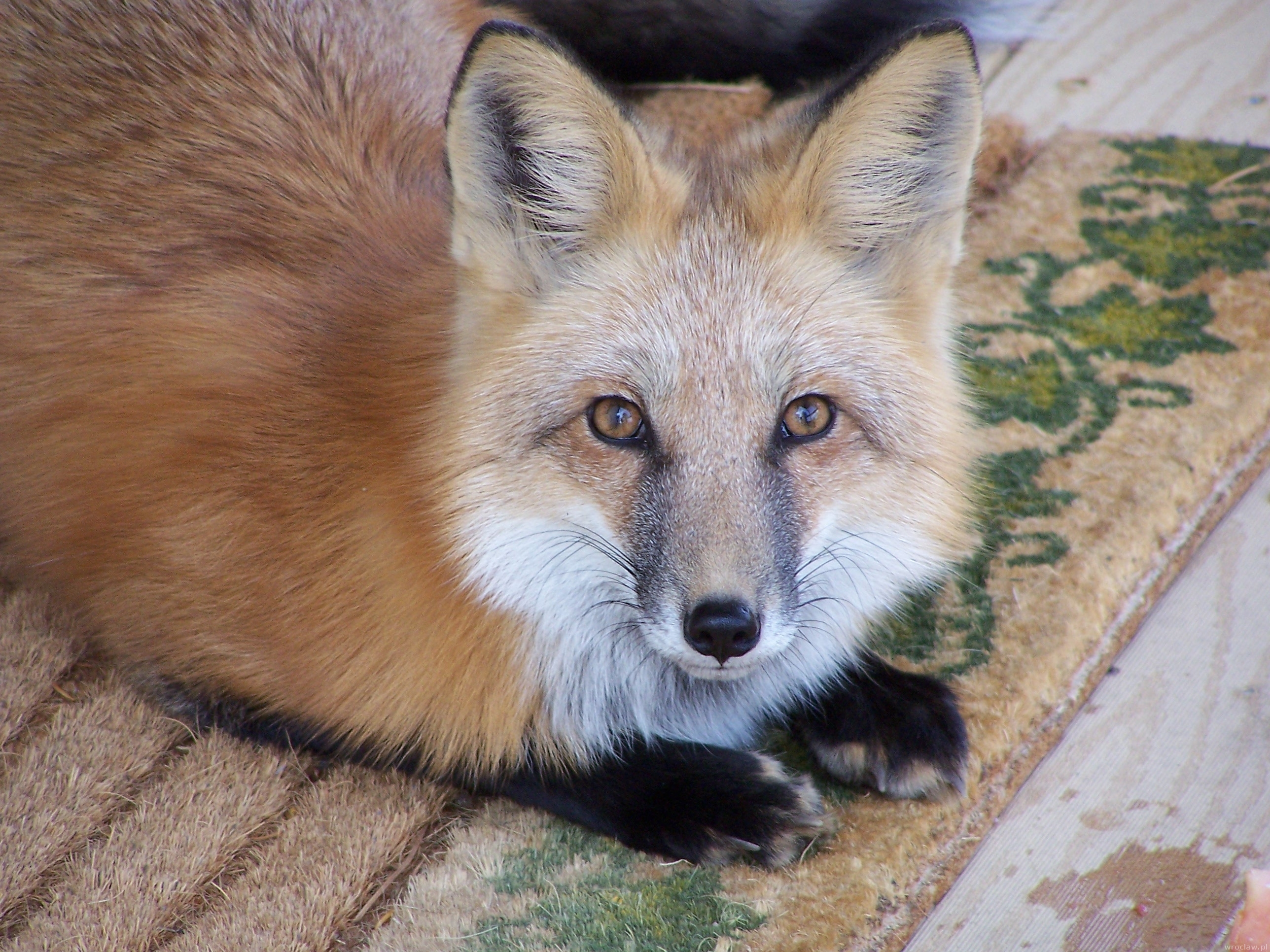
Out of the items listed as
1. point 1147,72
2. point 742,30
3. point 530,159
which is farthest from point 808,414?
point 1147,72

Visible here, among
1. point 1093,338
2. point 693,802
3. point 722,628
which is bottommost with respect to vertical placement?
point 693,802

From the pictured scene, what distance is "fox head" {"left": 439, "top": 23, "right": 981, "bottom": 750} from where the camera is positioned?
5.11 feet

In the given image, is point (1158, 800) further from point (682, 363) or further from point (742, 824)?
point (682, 363)

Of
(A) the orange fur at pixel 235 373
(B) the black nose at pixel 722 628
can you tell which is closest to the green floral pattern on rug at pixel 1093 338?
(B) the black nose at pixel 722 628

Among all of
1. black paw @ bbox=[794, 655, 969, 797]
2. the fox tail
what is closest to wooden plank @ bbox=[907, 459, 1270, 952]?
black paw @ bbox=[794, 655, 969, 797]

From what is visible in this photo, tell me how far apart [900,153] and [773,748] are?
102cm

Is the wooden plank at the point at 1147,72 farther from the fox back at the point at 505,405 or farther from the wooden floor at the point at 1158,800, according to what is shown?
the fox back at the point at 505,405

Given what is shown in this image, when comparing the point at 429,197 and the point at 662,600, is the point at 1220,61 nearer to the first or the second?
the point at 429,197

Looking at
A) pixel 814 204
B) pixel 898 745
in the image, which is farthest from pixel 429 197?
pixel 898 745

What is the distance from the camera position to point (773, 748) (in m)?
1.96

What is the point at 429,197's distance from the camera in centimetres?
217

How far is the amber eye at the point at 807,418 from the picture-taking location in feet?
5.41

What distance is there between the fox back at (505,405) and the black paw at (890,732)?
0.09m

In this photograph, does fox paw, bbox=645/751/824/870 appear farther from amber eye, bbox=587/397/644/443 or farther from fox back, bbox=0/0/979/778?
amber eye, bbox=587/397/644/443
